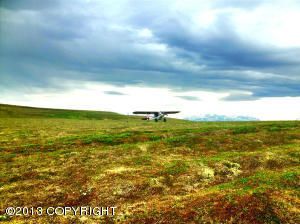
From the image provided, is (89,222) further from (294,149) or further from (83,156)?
(294,149)

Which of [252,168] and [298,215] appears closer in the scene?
[298,215]

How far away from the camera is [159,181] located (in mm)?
26156

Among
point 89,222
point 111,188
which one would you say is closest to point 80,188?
point 111,188

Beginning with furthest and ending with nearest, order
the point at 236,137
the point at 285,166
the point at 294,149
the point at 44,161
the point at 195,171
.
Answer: the point at 236,137
the point at 294,149
the point at 44,161
the point at 285,166
the point at 195,171

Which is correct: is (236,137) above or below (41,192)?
above

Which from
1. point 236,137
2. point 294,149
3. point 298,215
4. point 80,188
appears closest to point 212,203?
point 298,215

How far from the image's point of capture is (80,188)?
81.2ft

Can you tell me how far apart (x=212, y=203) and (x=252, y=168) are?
13.6 metres

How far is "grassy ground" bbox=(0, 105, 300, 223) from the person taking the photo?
1858 cm

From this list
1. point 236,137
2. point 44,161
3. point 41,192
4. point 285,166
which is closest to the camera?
point 41,192

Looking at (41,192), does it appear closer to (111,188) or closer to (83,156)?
(111,188)

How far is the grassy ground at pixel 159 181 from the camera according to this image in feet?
61.0

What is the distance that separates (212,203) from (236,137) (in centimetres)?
3127

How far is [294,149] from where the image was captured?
37.2m
